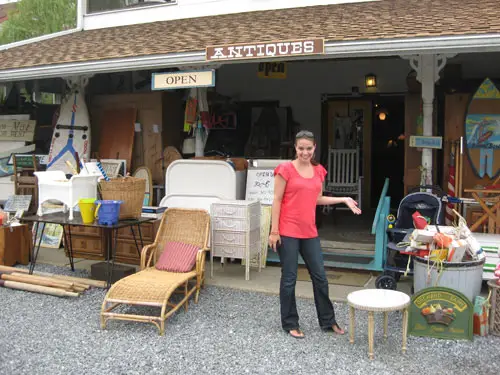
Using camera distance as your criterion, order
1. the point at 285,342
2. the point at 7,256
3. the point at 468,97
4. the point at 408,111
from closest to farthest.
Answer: the point at 285,342
the point at 7,256
the point at 468,97
the point at 408,111

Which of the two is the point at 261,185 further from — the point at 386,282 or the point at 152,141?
the point at 152,141

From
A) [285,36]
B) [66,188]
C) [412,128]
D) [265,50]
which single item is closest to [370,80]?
[412,128]

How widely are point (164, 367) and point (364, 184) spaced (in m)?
6.93

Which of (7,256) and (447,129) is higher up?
(447,129)

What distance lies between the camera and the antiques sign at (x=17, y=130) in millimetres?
9844

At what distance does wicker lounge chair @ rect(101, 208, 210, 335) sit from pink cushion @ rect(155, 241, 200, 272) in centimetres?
7

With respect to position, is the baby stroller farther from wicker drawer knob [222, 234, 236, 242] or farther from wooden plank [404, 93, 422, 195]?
wooden plank [404, 93, 422, 195]

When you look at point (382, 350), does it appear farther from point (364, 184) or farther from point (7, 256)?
point (364, 184)

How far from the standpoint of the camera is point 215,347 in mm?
4273

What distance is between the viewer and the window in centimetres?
945

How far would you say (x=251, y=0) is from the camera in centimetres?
856

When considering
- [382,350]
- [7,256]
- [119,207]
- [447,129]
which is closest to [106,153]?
[7,256]

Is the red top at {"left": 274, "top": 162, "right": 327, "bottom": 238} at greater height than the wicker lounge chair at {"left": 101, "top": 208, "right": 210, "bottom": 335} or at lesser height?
greater

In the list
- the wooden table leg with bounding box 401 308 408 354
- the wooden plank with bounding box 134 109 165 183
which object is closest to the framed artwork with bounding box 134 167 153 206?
the wooden plank with bounding box 134 109 165 183
